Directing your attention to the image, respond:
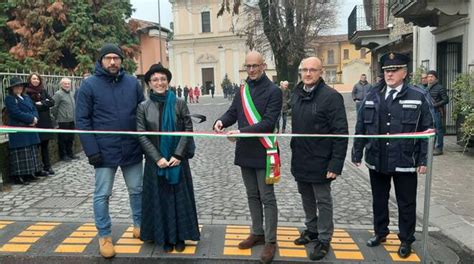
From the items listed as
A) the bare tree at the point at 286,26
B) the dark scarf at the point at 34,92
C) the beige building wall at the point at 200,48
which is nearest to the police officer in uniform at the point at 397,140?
the dark scarf at the point at 34,92

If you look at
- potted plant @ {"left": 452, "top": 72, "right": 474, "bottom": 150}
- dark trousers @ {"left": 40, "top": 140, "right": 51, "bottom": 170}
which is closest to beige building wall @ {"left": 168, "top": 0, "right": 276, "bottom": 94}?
potted plant @ {"left": 452, "top": 72, "right": 474, "bottom": 150}

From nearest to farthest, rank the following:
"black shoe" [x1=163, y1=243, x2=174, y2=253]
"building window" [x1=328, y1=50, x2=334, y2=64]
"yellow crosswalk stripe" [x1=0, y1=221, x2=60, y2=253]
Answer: "black shoe" [x1=163, y1=243, x2=174, y2=253] < "yellow crosswalk stripe" [x1=0, y1=221, x2=60, y2=253] < "building window" [x1=328, y1=50, x2=334, y2=64]

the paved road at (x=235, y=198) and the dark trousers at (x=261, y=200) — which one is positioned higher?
the dark trousers at (x=261, y=200)

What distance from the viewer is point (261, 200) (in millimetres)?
4465

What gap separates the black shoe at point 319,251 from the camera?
171 inches

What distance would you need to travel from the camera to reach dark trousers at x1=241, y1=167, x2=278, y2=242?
4.37m

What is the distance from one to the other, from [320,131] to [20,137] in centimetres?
553

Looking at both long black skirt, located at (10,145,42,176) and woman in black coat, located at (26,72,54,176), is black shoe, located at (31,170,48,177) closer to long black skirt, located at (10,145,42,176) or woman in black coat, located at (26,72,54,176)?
woman in black coat, located at (26,72,54,176)

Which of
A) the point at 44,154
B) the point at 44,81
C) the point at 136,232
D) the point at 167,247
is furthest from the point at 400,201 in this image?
the point at 44,81

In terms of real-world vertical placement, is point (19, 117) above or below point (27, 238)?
above

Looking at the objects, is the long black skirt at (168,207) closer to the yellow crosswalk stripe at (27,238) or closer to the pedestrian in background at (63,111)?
the yellow crosswalk stripe at (27,238)

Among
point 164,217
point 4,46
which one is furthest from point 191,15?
point 164,217

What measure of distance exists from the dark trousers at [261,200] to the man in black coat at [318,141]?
33 cm

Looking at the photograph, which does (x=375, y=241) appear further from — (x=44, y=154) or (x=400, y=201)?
(x=44, y=154)
